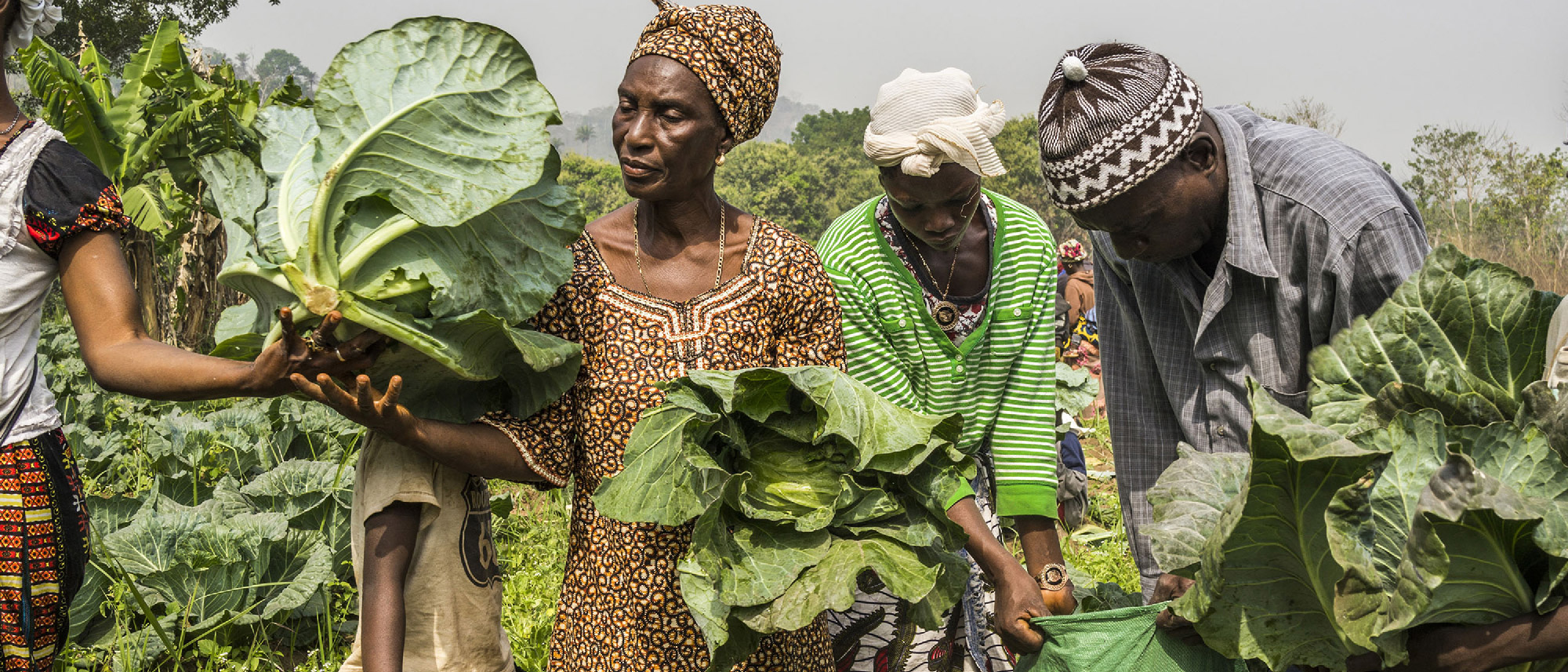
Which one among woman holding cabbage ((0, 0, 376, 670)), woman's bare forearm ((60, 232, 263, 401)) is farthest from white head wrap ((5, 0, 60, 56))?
woman's bare forearm ((60, 232, 263, 401))

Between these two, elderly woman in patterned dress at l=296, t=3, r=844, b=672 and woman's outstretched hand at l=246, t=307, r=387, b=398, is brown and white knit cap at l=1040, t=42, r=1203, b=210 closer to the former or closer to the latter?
elderly woman in patterned dress at l=296, t=3, r=844, b=672

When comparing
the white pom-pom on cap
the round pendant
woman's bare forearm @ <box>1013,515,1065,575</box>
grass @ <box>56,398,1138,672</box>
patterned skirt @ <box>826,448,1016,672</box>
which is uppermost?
the white pom-pom on cap

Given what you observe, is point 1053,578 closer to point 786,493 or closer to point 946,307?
point 946,307

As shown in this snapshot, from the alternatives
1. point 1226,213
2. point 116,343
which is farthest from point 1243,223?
point 116,343

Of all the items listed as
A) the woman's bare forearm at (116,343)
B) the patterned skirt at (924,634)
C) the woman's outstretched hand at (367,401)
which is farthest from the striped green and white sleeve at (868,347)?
the woman's bare forearm at (116,343)

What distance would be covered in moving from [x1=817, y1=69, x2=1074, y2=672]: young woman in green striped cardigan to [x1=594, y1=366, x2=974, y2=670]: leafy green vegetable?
72 cm

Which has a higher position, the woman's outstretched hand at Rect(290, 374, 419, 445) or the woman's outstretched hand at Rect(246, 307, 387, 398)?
the woman's outstretched hand at Rect(246, 307, 387, 398)

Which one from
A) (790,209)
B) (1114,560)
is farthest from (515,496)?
(790,209)

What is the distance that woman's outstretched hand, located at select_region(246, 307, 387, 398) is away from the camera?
172 centimetres

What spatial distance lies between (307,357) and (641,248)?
69cm

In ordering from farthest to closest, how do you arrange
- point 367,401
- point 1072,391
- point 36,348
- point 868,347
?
1. point 1072,391
2. point 868,347
3. point 36,348
4. point 367,401

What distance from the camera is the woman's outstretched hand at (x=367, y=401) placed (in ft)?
5.63

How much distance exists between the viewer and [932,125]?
8.52 feet

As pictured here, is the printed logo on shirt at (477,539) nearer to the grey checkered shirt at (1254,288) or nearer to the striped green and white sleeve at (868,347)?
the striped green and white sleeve at (868,347)
